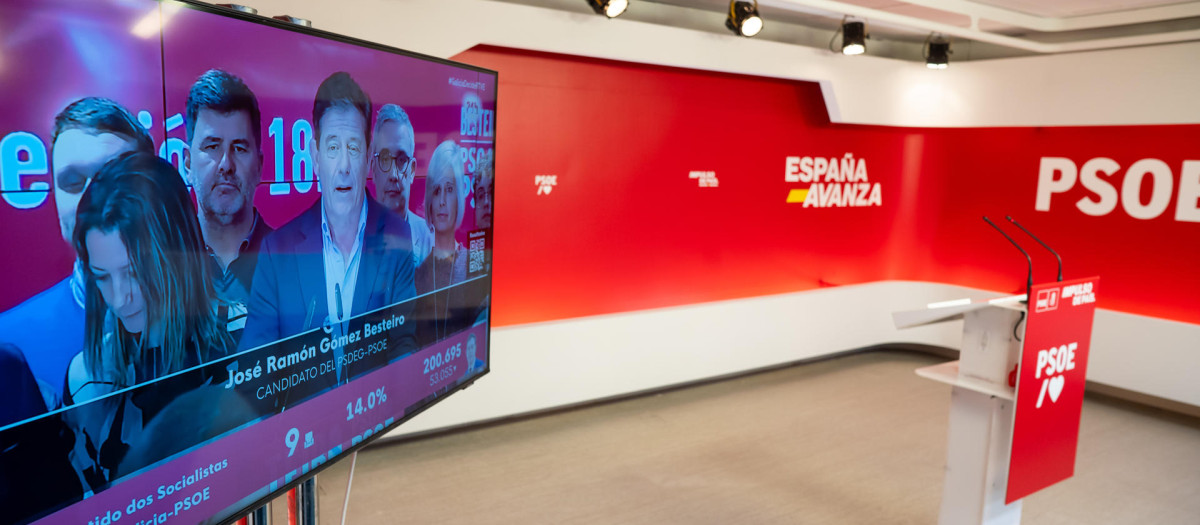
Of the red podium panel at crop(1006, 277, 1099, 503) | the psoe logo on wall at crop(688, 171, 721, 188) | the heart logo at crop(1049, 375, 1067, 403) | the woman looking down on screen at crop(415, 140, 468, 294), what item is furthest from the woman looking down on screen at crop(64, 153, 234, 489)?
the psoe logo on wall at crop(688, 171, 721, 188)

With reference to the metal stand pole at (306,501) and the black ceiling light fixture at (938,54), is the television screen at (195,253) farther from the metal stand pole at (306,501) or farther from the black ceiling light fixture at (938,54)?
the black ceiling light fixture at (938,54)

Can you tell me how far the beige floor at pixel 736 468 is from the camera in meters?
3.65

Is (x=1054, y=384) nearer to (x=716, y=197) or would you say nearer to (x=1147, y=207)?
(x=716, y=197)

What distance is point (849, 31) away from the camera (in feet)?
17.4

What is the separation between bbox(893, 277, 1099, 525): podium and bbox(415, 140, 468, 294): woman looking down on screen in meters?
1.65

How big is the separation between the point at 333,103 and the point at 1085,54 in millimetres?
5865

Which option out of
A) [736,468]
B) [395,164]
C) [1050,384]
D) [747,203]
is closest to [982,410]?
[1050,384]

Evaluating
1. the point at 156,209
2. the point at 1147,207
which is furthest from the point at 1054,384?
the point at 1147,207

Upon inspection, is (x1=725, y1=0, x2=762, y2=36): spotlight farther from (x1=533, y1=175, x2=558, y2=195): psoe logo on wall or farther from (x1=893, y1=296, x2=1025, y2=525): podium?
(x1=893, y1=296, x2=1025, y2=525): podium

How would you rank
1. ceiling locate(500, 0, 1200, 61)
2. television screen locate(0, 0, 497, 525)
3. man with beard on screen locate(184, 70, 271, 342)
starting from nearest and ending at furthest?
television screen locate(0, 0, 497, 525)
man with beard on screen locate(184, 70, 271, 342)
ceiling locate(500, 0, 1200, 61)

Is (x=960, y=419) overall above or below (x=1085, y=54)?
below

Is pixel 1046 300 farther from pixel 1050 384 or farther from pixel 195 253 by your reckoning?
pixel 195 253

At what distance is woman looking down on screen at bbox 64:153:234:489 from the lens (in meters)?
1.25

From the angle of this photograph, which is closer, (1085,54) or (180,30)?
(180,30)
